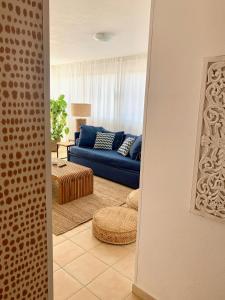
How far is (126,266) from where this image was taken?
7.27 feet

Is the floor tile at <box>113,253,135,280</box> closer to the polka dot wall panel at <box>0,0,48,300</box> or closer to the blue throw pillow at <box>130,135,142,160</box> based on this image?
the polka dot wall panel at <box>0,0,48,300</box>

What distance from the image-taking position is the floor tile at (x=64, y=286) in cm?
187

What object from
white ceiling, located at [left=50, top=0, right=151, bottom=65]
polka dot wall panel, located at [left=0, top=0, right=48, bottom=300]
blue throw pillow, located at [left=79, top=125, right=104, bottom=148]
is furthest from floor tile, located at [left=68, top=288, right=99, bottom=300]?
blue throw pillow, located at [left=79, top=125, right=104, bottom=148]

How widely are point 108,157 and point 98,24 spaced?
2134mm

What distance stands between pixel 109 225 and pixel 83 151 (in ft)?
7.73

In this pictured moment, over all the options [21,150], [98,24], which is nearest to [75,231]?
[21,150]


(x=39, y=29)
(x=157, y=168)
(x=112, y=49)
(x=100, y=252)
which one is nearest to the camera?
(x=39, y=29)

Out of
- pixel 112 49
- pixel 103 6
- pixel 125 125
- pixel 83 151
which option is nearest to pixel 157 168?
pixel 103 6

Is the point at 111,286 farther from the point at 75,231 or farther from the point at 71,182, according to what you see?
the point at 71,182

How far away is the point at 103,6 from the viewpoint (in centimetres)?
241

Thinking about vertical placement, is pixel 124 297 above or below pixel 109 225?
below

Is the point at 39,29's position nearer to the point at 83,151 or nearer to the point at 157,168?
the point at 157,168

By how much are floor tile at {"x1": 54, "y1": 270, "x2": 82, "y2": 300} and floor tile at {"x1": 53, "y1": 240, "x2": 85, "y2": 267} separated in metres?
0.14

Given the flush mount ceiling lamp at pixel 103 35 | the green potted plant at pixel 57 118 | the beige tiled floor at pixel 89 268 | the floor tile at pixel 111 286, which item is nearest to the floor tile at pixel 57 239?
the beige tiled floor at pixel 89 268
